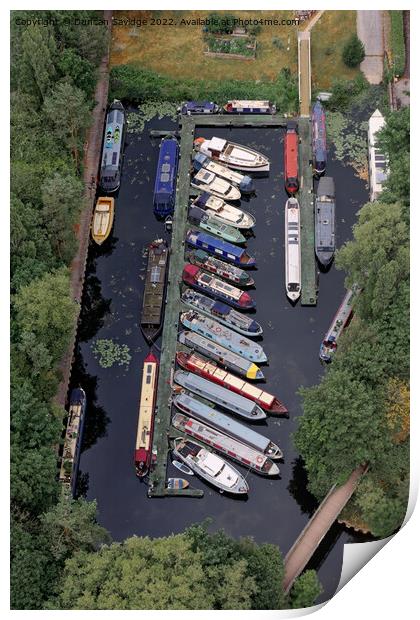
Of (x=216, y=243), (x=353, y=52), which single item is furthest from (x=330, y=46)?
(x=216, y=243)

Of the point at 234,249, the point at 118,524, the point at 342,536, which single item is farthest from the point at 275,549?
the point at 234,249

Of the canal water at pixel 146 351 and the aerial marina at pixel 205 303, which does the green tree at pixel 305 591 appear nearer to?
the aerial marina at pixel 205 303

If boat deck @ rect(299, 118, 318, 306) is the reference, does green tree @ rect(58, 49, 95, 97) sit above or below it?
above

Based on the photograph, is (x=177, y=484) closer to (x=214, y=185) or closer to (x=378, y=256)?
(x=378, y=256)

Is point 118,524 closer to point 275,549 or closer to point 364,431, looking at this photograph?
point 275,549

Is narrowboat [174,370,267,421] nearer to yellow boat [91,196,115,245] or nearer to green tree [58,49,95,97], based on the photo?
yellow boat [91,196,115,245]

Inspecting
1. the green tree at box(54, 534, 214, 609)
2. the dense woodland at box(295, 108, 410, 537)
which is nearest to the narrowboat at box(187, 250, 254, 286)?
the dense woodland at box(295, 108, 410, 537)

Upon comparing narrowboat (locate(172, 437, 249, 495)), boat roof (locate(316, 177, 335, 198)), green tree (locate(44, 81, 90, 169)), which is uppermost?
green tree (locate(44, 81, 90, 169))

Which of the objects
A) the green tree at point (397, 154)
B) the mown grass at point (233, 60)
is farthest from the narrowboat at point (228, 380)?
the mown grass at point (233, 60)
